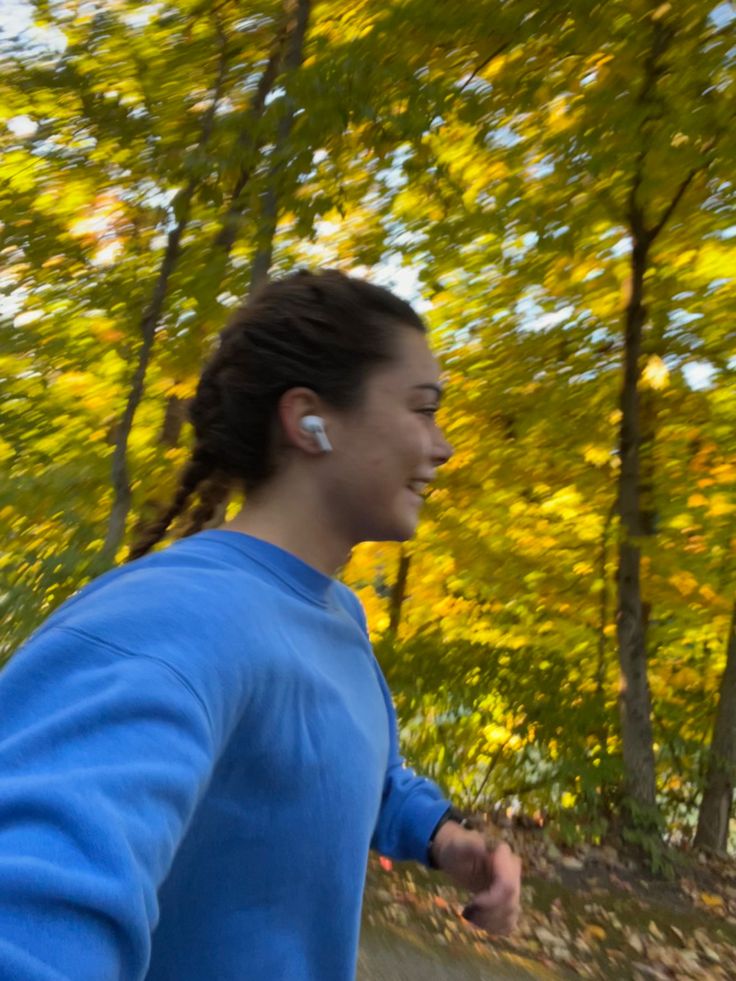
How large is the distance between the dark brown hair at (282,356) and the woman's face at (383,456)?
3cm

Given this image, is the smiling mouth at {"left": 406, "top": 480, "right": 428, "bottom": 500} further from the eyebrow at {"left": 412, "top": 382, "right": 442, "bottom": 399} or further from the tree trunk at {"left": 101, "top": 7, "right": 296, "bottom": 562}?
the tree trunk at {"left": 101, "top": 7, "right": 296, "bottom": 562}

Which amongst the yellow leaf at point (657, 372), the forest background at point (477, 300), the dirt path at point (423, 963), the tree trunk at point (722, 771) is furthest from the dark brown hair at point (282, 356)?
the tree trunk at point (722, 771)

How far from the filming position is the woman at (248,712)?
639mm

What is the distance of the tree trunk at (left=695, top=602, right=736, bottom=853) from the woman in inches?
232

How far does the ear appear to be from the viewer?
4.09 feet

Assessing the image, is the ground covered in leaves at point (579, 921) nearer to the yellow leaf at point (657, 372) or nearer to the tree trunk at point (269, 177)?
the tree trunk at point (269, 177)

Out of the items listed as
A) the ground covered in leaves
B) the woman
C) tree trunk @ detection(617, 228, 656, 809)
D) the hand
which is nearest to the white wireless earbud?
the woman

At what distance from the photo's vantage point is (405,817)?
1548 millimetres

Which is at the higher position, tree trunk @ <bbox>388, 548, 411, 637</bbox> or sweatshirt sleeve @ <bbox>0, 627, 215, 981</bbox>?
sweatshirt sleeve @ <bbox>0, 627, 215, 981</bbox>

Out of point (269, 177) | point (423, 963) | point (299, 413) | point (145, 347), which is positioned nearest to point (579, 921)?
point (423, 963)

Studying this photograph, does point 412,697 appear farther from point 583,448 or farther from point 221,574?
point 221,574

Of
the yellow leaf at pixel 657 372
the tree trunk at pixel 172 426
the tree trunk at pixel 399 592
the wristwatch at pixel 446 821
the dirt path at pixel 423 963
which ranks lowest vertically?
the tree trunk at pixel 399 592

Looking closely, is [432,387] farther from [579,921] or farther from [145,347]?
[579,921]

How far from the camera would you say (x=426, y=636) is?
6688 millimetres
